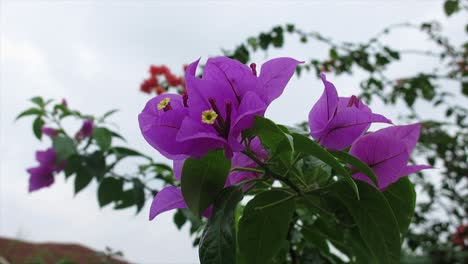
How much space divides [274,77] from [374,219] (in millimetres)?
143

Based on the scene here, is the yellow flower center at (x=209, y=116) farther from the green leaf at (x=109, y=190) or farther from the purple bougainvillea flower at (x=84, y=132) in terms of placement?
the purple bougainvillea flower at (x=84, y=132)

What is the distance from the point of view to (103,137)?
1.10 metres

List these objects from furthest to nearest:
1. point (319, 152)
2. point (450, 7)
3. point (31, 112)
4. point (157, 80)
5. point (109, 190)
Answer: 1. point (157, 80)
2. point (450, 7)
3. point (31, 112)
4. point (109, 190)
5. point (319, 152)

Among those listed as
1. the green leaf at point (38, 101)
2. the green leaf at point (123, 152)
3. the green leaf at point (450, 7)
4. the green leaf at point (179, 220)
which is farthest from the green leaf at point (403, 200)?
the green leaf at point (450, 7)

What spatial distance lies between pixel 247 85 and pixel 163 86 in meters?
1.52

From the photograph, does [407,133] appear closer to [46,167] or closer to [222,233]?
[222,233]

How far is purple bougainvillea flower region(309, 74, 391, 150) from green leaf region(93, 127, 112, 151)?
0.77 m

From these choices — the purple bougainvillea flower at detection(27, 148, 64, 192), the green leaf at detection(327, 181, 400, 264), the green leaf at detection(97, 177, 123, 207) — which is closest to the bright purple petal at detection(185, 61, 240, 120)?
the green leaf at detection(327, 181, 400, 264)

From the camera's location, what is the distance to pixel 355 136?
0.39m

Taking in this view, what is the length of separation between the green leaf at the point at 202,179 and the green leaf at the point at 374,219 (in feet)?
0.33

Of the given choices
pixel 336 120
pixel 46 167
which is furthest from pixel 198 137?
pixel 46 167

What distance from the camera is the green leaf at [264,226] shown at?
40 centimetres

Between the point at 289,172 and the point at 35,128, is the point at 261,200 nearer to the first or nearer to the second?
the point at 289,172

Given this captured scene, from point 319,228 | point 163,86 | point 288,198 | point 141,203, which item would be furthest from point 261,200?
point 163,86
